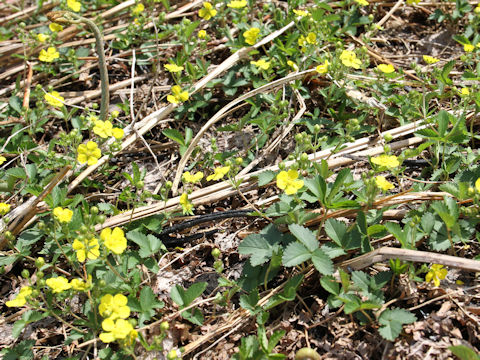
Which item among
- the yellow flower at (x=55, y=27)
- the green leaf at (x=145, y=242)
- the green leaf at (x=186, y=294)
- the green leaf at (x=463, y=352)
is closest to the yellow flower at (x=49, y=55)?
the yellow flower at (x=55, y=27)

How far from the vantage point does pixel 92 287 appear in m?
2.19

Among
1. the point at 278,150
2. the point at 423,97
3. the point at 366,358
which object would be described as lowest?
the point at 366,358

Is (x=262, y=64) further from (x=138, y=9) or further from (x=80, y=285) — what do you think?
(x=80, y=285)

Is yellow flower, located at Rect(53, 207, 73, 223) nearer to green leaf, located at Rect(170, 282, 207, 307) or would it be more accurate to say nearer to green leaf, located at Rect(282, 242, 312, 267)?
green leaf, located at Rect(170, 282, 207, 307)

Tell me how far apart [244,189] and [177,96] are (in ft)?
2.68

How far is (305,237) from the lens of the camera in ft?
7.18

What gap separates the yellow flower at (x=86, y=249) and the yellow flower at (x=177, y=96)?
1.19 m

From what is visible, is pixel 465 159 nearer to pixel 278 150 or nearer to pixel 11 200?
pixel 278 150

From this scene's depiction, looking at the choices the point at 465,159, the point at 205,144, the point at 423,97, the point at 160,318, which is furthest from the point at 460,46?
the point at 160,318

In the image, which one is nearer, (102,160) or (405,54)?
(102,160)

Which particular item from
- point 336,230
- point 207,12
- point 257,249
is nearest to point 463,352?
point 336,230

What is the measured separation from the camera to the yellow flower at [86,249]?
218 cm

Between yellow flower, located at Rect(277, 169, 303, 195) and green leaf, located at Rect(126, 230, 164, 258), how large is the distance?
0.68 m

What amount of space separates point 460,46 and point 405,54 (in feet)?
1.40
